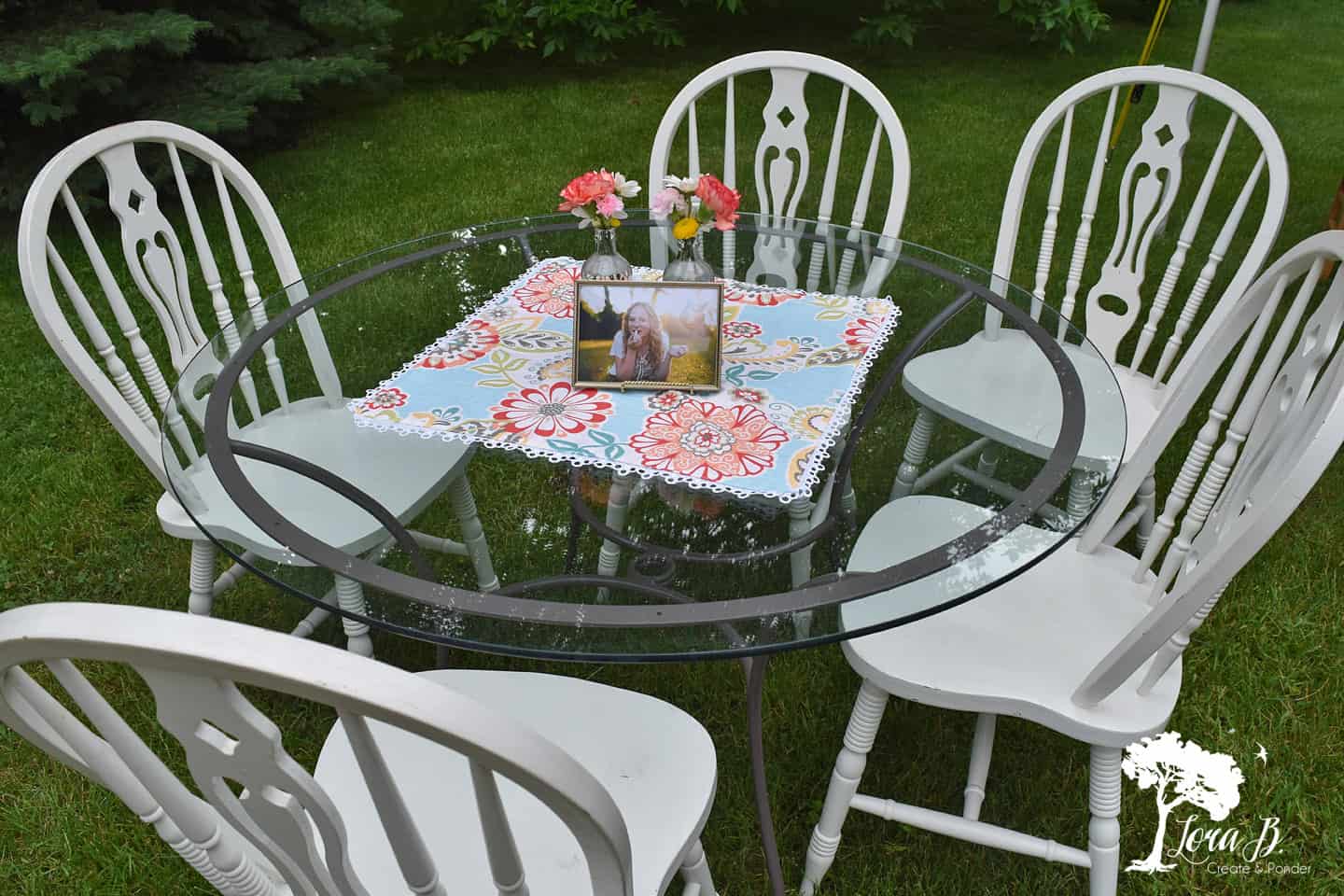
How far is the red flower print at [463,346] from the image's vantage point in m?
1.52

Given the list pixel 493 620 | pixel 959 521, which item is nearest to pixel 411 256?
pixel 493 620

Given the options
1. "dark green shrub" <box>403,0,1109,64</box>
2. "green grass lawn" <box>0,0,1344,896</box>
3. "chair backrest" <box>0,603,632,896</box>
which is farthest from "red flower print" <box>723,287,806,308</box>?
"dark green shrub" <box>403,0,1109,64</box>

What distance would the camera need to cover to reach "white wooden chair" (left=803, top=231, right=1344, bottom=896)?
1080 mm

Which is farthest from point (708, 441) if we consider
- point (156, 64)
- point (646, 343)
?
point (156, 64)

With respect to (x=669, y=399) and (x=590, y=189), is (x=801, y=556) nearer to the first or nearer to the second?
(x=669, y=399)

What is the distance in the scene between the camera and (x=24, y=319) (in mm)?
3209

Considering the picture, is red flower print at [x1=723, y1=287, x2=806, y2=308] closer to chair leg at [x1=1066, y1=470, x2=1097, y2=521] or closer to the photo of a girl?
the photo of a girl

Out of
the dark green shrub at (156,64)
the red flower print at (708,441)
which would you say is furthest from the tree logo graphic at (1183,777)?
the dark green shrub at (156,64)

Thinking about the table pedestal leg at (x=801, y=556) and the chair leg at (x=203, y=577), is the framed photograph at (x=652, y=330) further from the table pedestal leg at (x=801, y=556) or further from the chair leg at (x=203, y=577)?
the chair leg at (x=203, y=577)

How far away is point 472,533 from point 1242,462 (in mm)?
947

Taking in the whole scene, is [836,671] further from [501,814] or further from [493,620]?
[501,814]

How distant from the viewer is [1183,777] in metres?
1.75

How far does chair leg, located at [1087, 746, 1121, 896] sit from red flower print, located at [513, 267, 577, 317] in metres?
1.03

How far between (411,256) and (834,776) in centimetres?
121
